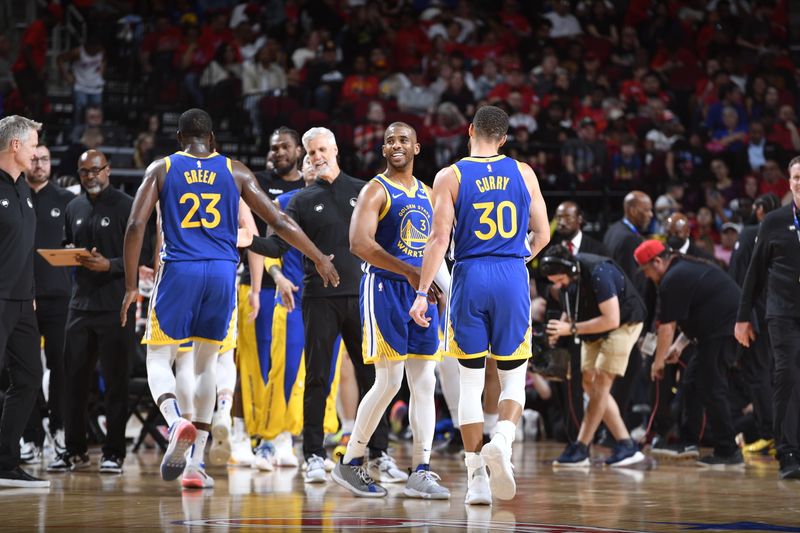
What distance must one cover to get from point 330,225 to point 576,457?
9.42 ft

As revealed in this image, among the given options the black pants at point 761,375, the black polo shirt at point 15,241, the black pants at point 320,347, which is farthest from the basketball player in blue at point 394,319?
the black pants at point 761,375

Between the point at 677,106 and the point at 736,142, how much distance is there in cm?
153

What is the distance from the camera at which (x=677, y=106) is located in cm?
1683

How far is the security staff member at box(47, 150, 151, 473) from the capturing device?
8.09 metres

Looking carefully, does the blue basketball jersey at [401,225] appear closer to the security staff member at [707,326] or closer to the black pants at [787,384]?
the black pants at [787,384]

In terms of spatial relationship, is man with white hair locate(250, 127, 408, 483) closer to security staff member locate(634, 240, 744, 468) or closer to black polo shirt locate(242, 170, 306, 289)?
black polo shirt locate(242, 170, 306, 289)

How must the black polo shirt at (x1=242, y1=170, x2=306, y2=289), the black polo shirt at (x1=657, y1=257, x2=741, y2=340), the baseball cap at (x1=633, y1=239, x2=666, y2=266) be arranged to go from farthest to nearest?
the baseball cap at (x1=633, y1=239, x2=666, y2=266)
the black polo shirt at (x1=657, y1=257, x2=741, y2=340)
the black polo shirt at (x1=242, y1=170, x2=306, y2=289)

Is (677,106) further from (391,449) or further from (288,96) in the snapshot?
(391,449)

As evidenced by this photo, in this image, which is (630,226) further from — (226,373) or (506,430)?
(506,430)

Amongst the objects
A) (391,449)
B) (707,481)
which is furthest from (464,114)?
(707,481)

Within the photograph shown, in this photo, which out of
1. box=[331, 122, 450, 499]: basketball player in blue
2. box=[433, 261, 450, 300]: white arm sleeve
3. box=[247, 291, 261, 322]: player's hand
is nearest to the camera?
box=[331, 122, 450, 499]: basketball player in blue

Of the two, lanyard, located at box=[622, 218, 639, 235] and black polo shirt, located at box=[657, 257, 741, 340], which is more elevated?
lanyard, located at box=[622, 218, 639, 235]

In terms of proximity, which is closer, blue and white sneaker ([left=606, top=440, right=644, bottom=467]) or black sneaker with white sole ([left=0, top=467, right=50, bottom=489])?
black sneaker with white sole ([left=0, top=467, right=50, bottom=489])

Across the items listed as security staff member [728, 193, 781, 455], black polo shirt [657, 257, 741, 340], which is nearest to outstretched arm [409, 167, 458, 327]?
black polo shirt [657, 257, 741, 340]
